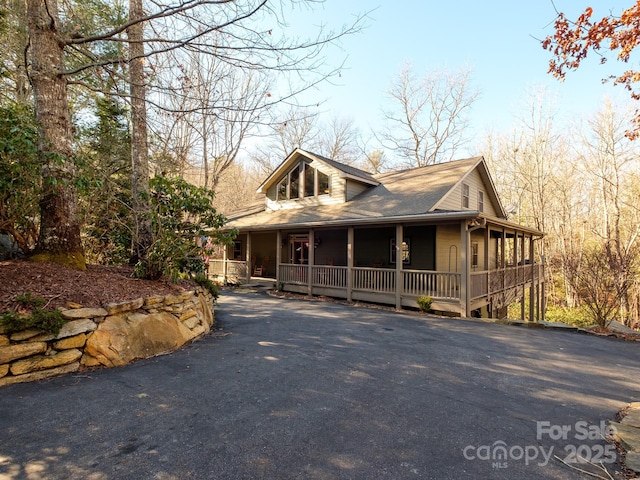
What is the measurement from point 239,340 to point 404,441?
150 inches

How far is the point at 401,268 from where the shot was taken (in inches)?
393

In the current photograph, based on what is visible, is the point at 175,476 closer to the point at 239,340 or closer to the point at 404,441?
the point at 404,441

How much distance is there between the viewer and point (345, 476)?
7.56 feet

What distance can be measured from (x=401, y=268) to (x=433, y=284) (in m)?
1.07

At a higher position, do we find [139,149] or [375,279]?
[139,149]

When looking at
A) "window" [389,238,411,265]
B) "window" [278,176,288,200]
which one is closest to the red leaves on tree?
"window" [389,238,411,265]

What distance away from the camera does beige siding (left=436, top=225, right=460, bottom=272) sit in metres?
11.9

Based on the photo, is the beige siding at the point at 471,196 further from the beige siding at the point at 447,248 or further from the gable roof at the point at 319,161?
the gable roof at the point at 319,161

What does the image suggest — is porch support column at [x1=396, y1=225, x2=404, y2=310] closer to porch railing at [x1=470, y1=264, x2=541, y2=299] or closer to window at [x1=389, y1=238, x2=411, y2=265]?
porch railing at [x1=470, y1=264, x2=541, y2=299]

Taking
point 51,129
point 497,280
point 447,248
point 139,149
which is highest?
point 139,149

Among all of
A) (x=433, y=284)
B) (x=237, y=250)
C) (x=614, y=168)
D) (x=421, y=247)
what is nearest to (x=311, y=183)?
(x=421, y=247)

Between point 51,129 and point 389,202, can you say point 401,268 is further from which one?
point 51,129

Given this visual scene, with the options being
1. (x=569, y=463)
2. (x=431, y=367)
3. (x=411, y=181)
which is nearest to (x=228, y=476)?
(x=569, y=463)

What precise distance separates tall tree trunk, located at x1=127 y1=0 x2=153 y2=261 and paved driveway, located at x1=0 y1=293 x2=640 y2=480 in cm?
295
